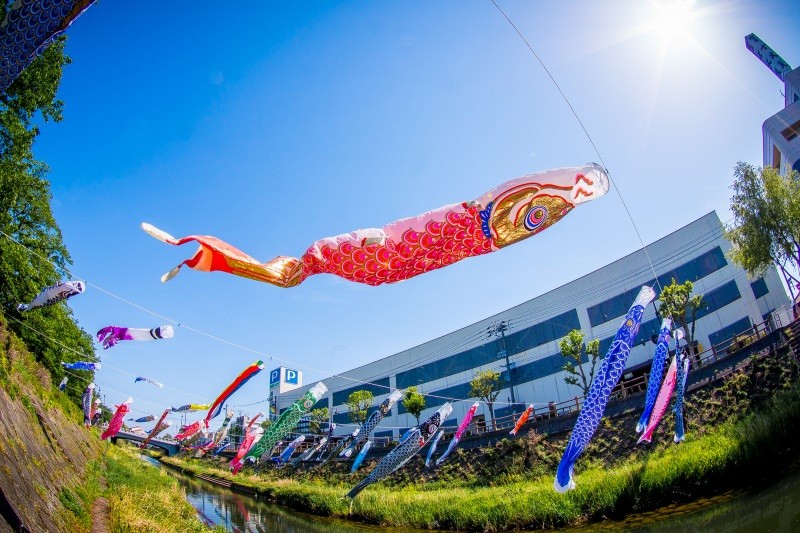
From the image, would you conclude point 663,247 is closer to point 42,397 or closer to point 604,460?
point 604,460

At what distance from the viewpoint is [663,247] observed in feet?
96.0

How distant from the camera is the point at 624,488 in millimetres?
11414

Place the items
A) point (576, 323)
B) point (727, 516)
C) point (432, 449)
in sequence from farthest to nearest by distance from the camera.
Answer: point (576, 323) < point (432, 449) < point (727, 516)

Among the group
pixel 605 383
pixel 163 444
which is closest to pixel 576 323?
pixel 605 383

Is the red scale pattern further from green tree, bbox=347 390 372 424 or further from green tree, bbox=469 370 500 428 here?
green tree, bbox=347 390 372 424

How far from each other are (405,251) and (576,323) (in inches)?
1268

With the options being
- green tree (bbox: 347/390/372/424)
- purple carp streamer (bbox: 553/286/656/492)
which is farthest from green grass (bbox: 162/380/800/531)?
green tree (bbox: 347/390/372/424)

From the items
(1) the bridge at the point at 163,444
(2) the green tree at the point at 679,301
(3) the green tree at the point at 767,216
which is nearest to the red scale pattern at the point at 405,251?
(3) the green tree at the point at 767,216

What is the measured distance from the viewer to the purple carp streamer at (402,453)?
16172 millimetres

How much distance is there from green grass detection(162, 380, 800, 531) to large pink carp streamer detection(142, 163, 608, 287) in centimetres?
1032

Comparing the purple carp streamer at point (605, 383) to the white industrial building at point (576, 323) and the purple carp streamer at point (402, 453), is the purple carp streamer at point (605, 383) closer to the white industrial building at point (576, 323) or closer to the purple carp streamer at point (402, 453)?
the purple carp streamer at point (402, 453)

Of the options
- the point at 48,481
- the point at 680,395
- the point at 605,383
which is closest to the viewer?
the point at 48,481

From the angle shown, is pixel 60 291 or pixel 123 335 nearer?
pixel 60 291

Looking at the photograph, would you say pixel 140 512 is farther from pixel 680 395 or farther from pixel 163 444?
pixel 163 444
